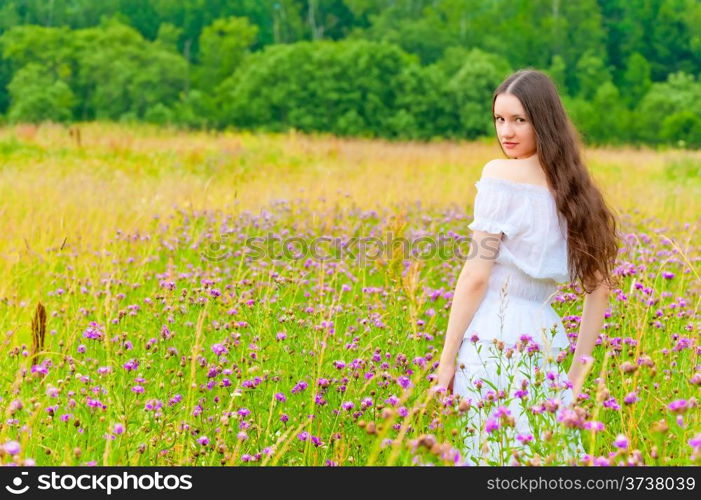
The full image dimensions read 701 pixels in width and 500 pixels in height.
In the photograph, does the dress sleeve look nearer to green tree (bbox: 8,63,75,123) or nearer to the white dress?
the white dress

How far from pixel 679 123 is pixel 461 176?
67.2 ft

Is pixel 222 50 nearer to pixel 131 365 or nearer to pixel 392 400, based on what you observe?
pixel 131 365

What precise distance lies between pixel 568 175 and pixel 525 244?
10.6 inches

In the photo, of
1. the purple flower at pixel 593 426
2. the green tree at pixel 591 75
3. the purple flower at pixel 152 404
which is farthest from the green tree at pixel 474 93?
the purple flower at pixel 593 426

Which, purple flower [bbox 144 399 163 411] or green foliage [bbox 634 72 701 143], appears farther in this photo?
green foliage [bbox 634 72 701 143]

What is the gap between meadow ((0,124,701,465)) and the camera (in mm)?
2363

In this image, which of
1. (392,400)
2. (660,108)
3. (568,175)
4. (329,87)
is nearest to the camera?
(392,400)

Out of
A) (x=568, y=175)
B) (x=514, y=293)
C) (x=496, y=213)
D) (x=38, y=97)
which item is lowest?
(x=38, y=97)

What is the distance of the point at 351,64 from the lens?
29.4 m

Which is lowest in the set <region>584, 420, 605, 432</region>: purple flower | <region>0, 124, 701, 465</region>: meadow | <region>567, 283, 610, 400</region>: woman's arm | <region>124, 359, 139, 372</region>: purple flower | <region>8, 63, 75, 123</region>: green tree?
<region>8, 63, 75, 123</region>: green tree

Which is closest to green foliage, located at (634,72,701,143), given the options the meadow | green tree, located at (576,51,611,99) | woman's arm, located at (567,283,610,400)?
green tree, located at (576,51,611,99)

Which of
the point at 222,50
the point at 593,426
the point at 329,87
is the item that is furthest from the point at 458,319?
the point at 222,50

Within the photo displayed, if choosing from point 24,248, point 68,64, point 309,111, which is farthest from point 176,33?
point 24,248

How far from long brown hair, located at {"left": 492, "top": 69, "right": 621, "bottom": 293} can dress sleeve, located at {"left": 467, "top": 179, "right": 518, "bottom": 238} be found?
17 centimetres
